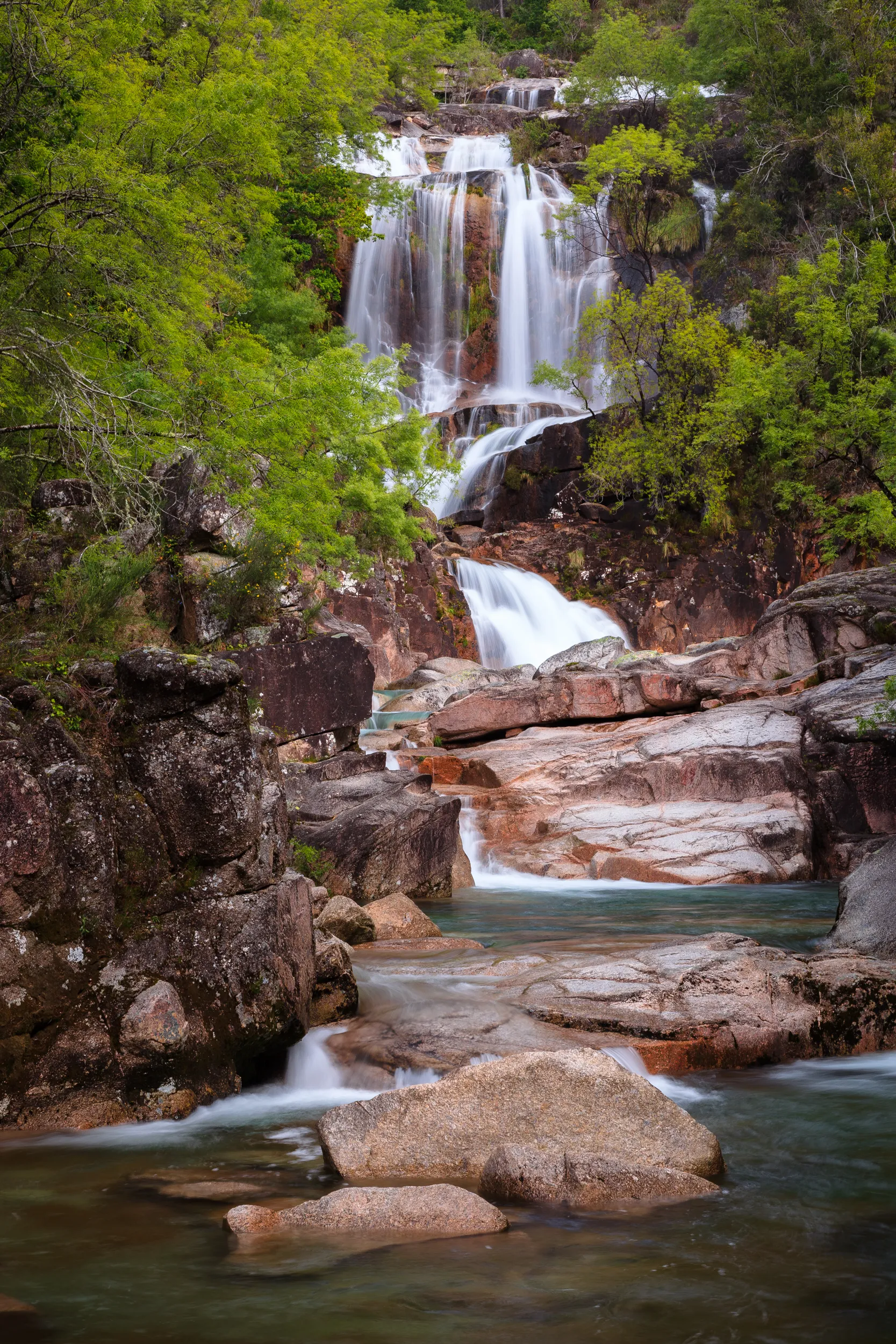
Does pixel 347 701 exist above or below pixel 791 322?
below

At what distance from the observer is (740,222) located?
40938 millimetres

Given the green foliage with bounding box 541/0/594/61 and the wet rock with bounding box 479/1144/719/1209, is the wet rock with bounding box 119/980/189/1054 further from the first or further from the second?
the green foliage with bounding box 541/0/594/61

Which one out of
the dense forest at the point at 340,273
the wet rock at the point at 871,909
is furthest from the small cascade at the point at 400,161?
the wet rock at the point at 871,909

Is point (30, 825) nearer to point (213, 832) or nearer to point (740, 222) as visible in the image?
point (213, 832)

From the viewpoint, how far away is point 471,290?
44.0 m

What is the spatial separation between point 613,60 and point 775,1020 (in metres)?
54.8

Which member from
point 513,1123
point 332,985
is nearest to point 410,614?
point 332,985

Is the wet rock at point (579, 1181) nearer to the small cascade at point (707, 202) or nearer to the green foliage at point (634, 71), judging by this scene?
the small cascade at point (707, 202)

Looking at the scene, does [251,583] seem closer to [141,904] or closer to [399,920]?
[399,920]

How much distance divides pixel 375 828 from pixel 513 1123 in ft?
25.1

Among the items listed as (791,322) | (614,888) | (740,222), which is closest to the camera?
(614,888)

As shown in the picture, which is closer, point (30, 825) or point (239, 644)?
point (30, 825)

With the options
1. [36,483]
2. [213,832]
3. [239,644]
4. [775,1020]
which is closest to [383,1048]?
[213,832]

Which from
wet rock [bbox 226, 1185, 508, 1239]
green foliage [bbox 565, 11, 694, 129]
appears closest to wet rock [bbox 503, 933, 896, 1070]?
wet rock [bbox 226, 1185, 508, 1239]
